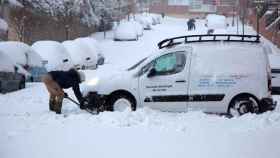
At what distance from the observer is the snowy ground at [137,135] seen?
8602 mm

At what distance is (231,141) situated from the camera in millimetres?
9375

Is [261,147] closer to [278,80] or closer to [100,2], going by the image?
[278,80]

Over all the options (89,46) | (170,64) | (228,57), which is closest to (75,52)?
(89,46)

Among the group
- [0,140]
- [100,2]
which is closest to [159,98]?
[0,140]

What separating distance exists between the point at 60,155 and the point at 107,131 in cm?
181

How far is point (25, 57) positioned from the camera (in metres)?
21.2

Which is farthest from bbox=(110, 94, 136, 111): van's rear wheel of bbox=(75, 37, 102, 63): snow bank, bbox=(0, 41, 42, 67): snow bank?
bbox=(75, 37, 102, 63): snow bank

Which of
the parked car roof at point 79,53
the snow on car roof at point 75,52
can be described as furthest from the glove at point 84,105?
the snow on car roof at point 75,52

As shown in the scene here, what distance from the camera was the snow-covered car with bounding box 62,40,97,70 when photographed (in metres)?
28.4

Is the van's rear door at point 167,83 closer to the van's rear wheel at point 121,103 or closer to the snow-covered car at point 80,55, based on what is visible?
the van's rear wheel at point 121,103

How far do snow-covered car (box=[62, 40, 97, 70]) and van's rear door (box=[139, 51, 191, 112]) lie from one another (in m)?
15.3

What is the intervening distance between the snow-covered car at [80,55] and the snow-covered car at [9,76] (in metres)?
8.55

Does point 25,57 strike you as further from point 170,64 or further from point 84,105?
point 170,64

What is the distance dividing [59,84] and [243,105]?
12.5 ft
